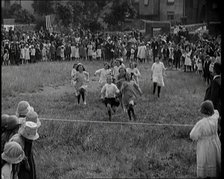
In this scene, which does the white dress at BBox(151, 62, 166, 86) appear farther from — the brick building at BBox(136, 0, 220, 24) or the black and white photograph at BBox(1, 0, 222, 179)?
the brick building at BBox(136, 0, 220, 24)

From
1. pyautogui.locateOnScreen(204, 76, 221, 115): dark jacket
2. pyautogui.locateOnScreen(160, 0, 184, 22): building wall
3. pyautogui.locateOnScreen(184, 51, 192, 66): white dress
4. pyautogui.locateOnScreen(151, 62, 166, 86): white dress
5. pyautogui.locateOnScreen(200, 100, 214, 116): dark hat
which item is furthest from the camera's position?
pyautogui.locateOnScreen(184, 51, 192, 66): white dress

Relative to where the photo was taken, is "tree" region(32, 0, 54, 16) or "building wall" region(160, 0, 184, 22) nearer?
"building wall" region(160, 0, 184, 22)

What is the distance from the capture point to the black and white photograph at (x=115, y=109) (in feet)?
21.8

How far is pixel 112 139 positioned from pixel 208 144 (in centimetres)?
334

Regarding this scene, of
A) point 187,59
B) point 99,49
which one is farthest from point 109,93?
point 99,49

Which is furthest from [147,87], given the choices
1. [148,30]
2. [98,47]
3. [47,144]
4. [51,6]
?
[51,6]

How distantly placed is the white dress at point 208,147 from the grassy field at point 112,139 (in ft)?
2.91

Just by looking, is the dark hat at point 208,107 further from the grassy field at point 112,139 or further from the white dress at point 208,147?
the grassy field at point 112,139

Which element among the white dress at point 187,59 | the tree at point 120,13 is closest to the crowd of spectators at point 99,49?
the white dress at point 187,59

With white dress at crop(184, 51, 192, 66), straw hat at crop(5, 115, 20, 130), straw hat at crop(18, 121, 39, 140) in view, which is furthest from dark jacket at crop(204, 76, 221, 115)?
white dress at crop(184, 51, 192, 66)

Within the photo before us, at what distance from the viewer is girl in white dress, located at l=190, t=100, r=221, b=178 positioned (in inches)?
260

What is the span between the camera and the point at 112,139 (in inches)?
379

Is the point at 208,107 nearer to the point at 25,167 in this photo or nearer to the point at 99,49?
the point at 25,167

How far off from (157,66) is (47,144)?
7144 mm
